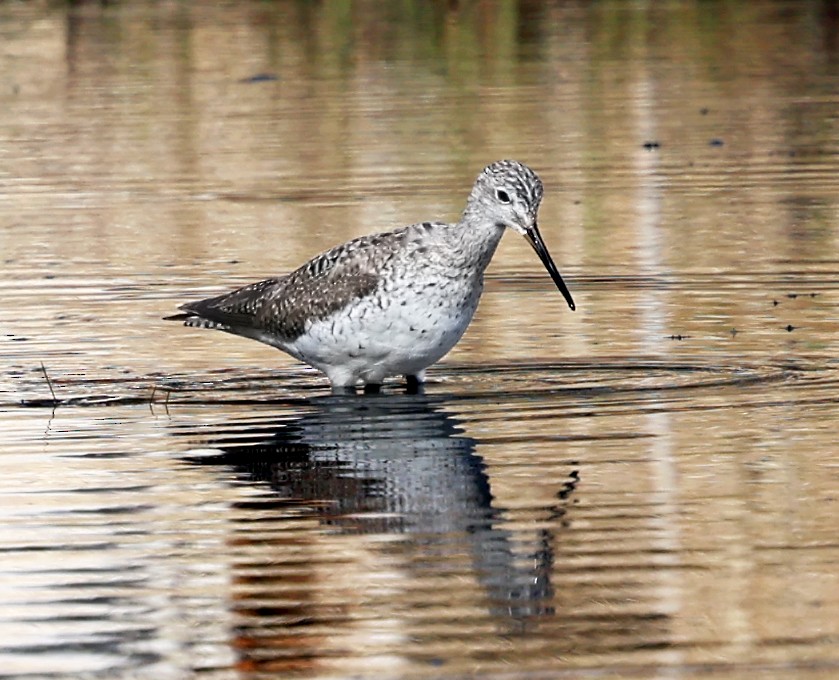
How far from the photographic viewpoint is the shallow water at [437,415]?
270 inches

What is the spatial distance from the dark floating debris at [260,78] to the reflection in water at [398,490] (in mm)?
16921

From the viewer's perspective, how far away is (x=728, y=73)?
1061 inches

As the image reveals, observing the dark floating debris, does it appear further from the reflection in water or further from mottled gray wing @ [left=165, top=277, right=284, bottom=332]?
the reflection in water

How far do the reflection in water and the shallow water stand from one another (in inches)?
0.9

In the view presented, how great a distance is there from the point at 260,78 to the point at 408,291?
17387 mm

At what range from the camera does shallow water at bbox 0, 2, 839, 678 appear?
6.87 meters

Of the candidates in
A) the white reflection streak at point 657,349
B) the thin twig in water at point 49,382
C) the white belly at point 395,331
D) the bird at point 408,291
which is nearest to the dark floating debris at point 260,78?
the white reflection streak at point 657,349

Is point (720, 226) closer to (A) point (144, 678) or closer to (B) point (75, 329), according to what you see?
(B) point (75, 329)

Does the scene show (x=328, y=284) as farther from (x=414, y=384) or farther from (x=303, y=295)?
(x=414, y=384)

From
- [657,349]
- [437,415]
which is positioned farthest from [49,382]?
[657,349]

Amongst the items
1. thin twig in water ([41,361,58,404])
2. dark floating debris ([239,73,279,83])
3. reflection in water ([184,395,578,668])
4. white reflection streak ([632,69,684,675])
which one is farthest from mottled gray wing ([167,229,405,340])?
dark floating debris ([239,73,279,83])

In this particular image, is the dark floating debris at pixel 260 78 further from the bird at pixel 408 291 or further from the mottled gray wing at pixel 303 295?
the bird at pixel 408 291

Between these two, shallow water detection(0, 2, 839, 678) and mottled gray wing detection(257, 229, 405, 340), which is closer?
shallow water detection(0, 2, 839, 678)

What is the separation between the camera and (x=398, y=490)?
872 centimetres
